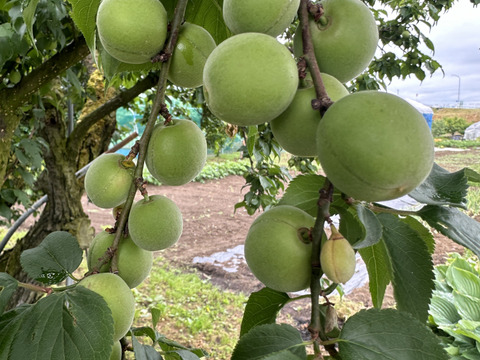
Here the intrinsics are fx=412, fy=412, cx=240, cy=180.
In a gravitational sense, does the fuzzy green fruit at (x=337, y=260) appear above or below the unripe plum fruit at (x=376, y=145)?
below

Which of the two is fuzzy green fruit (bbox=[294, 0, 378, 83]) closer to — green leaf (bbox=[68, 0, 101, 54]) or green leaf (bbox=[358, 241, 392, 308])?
green leaf (bbox=[358, 241, 392, 308])

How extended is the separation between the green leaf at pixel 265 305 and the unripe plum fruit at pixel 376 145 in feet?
1.02

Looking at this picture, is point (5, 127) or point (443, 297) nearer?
point (5, 127)

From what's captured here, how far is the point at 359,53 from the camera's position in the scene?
28.0 inches

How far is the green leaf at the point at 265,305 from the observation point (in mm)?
745

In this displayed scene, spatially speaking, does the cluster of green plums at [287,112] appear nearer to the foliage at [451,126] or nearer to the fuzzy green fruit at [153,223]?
the fuzzy green fruit at [153,223]

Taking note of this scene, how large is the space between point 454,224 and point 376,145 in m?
0.30

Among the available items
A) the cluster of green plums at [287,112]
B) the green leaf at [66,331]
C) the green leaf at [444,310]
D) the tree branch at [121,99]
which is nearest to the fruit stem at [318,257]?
the cluster of green plums at [287,112]

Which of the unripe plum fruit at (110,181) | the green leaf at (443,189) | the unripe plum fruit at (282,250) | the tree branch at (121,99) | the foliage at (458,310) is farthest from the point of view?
the foliage at (458,310)

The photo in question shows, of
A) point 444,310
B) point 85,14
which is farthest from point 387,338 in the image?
point 444,310

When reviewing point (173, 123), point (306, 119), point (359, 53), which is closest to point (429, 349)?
point (306, 119)

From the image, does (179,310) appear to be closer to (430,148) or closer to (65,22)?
(65,22)

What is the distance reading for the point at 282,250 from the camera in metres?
0.60

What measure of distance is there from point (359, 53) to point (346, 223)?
298mm
